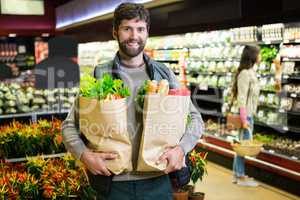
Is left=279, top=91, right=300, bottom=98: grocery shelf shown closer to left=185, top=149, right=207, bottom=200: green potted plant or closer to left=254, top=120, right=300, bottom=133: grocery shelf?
left=254, top=120, right=300, bottom=133: grocery shelf

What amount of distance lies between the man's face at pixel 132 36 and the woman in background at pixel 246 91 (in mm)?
4176

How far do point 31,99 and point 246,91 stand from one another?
108 inches

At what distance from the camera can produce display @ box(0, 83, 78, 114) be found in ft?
17.5

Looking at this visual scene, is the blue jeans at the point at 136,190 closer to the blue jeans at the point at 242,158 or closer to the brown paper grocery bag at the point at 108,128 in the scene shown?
the brown paper grocery bag at the point at 108,128

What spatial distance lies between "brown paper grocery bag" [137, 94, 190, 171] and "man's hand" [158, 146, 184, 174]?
18 mm

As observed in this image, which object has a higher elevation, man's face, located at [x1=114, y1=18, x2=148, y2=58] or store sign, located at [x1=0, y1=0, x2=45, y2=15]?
store sign, located at [x1=0, y1=0, x2=45, y2=15]

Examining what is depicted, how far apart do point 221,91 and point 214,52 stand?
2.51ft

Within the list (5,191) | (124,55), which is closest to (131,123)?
(124,55)

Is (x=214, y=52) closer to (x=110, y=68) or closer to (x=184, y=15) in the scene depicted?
(x=184, y=15)

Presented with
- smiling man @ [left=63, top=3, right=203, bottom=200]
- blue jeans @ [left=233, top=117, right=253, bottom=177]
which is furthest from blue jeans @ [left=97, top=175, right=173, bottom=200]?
blue jeans @ [left=233, top=117, right=253, bottom=177]

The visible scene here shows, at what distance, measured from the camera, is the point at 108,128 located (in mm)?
1893

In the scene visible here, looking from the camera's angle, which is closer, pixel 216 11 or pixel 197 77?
pixel 216 11

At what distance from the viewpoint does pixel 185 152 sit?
2.00 meters

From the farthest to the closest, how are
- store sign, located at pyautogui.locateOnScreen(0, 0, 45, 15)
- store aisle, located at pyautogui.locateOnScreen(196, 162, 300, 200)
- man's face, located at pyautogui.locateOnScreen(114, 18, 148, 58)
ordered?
store sign, located at pyautogui.locateOnScreen(0, 0, 45, 15) → store aisle, located at pyautogui.locateOnScreen(196, 162, 300, 200) → man's face, located at pyautogui.locateOnScreen(114, 18, 148, 58)
